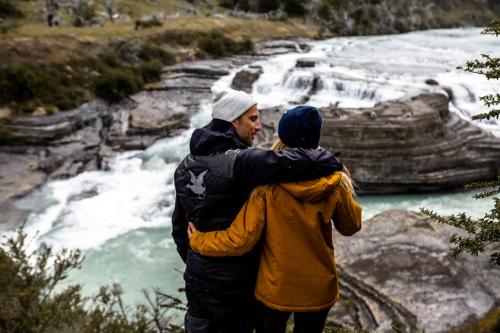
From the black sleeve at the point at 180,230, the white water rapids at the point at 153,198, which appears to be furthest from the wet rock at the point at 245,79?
the black sleeve at the point at 180,230

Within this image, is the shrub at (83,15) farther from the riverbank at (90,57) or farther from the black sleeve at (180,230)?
the black sleeve at (180,230)

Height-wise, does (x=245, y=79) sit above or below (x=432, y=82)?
below

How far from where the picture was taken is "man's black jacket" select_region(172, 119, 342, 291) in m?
3.13

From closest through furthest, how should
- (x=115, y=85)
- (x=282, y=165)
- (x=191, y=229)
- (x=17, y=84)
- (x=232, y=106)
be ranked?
(x=282, y=165) → (x=232, y=106) → (x=191, y=229) → (x=17, y=84) → (x=115, y=85)

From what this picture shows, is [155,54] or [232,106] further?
[155,54]

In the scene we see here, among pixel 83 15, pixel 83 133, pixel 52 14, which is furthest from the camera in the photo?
pixel 83 15

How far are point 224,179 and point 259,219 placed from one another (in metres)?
0.37

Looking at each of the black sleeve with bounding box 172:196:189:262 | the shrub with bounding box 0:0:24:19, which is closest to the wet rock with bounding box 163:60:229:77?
the shrub with bounding box 0:0:24:19

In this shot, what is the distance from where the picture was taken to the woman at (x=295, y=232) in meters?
3.21

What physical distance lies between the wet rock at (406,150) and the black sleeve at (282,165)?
14.2 meters

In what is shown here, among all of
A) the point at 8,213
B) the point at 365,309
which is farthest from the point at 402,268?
the point at 8,213

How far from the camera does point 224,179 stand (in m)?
3.32

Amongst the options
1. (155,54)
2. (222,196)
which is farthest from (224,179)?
(155,54)

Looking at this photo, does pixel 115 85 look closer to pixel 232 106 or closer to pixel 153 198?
pixel 153 198
